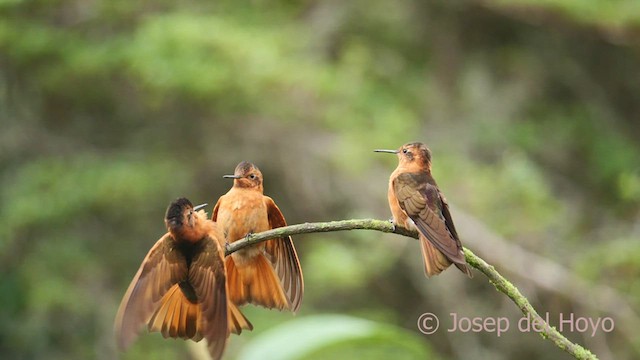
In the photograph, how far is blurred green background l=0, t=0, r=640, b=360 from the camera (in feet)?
28.0

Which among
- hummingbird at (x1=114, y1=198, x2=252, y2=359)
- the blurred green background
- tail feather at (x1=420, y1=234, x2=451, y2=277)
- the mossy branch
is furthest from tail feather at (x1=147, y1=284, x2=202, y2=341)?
the blurred green background

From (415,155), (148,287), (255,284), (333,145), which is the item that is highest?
(333,145)

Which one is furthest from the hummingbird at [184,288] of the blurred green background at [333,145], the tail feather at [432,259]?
the blurred green background at [333,145]

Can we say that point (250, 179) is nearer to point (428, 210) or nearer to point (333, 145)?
point (428, 210)

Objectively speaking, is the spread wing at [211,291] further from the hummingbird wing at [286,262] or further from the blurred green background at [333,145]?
the blurred green background at [333,145]

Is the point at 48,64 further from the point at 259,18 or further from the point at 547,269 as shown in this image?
the point at 547,269

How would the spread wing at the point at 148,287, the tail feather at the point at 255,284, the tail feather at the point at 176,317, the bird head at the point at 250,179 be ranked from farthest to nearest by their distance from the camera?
the bird head at the point at 250,179 < the tail feather at the point at 255,284 < the tail feather at the point at 176,317 < the spread wing at the point at 148,287

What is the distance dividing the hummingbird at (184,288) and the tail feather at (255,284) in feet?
0.20

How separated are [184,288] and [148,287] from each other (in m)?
0.08

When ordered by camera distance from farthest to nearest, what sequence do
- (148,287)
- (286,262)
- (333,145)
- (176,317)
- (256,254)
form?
(333,145) < (256,254) < (286,262) < (176,317) < (148,287)

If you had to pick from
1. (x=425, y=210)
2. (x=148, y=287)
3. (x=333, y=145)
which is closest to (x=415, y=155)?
(x=425, y=210)

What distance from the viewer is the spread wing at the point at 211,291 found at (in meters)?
0.97

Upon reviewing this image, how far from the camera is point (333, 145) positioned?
32.0 ft

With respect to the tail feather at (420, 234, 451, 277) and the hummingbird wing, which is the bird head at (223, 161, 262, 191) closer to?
the hummingbird wing
